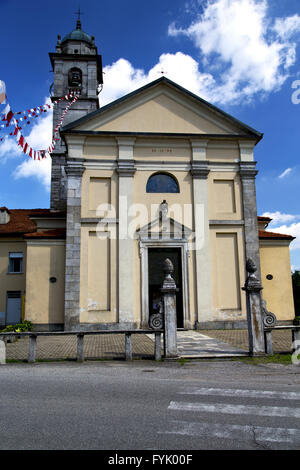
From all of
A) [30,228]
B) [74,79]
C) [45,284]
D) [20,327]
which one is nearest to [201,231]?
[45,284]

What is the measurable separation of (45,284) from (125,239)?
4.22 metres

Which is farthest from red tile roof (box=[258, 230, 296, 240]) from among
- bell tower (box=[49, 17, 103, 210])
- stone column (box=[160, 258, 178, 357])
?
bell tower (box=[49, 17, 103, 210])

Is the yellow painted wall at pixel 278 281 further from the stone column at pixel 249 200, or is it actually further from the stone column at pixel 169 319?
the stone column at pixel 169 319

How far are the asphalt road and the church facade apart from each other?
826cm

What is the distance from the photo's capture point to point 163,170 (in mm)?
17891

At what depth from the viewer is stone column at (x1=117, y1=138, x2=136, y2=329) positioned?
53.2 feet

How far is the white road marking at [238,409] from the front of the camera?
482cm

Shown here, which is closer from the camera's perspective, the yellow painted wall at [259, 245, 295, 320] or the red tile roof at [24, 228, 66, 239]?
the red tile roof at [24, 228, 66, 239]

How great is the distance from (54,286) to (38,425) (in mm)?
12853

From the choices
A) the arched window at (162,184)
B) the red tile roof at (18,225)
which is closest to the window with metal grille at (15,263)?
the red tile roof at (18,225)

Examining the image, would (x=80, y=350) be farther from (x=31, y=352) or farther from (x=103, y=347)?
(x=103, y=347)

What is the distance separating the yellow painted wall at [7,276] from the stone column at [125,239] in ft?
26.6

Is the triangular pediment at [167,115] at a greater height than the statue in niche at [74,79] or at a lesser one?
lesser

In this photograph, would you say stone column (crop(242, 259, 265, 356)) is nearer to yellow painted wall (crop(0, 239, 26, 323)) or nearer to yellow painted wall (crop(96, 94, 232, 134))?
yellow painted wall (crop(96, 94, 232, 134))
